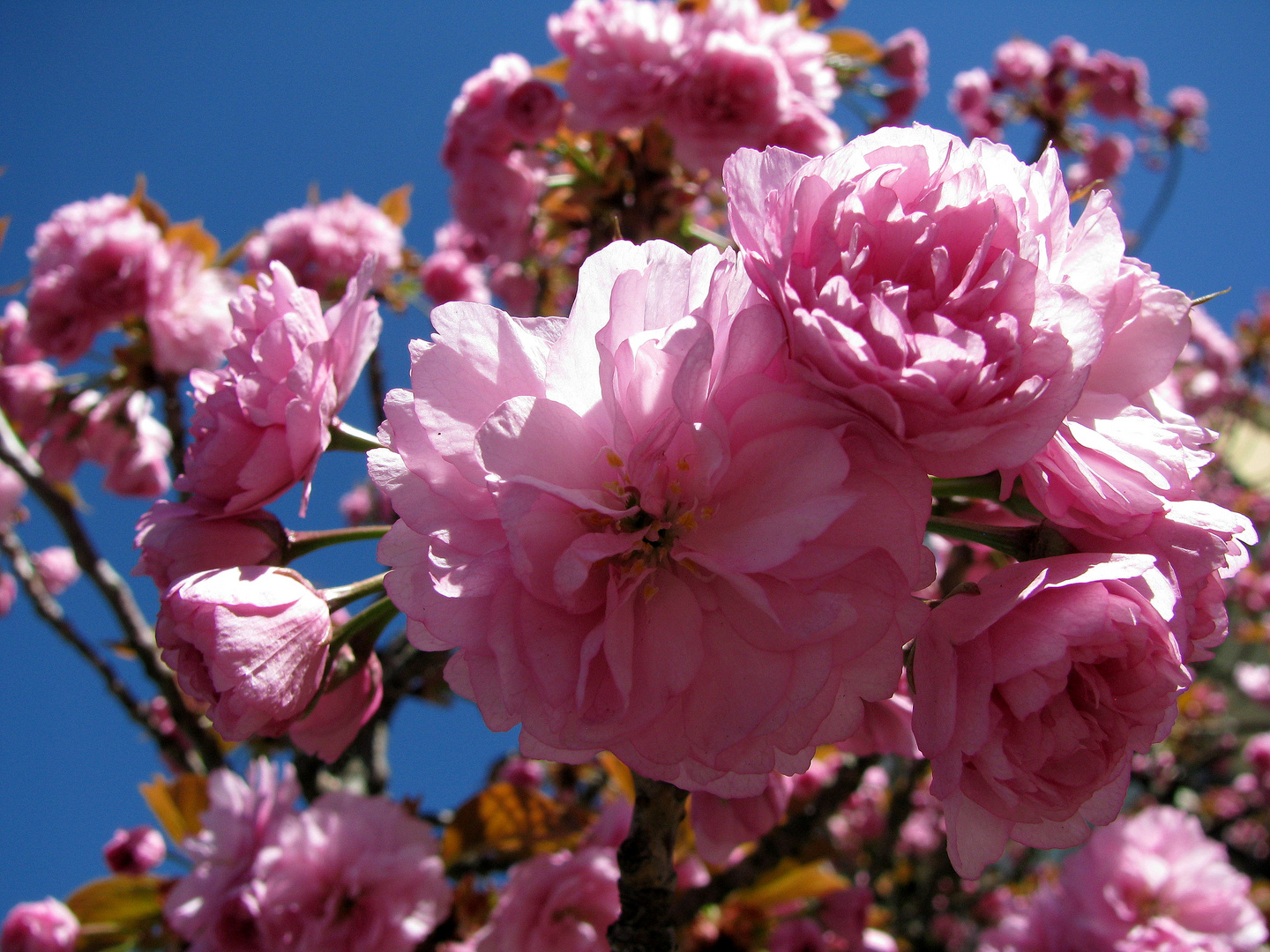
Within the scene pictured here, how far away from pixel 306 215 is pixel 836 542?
2.21 metres

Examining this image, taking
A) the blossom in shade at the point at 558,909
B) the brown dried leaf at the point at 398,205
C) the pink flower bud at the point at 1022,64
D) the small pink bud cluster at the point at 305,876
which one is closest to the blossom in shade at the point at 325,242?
the brown dried leaf at the point at 398,205

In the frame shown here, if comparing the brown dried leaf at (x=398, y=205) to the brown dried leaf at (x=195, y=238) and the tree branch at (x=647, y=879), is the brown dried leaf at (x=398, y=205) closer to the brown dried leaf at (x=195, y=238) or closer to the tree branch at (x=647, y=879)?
the brown dried leaf at (x=195, y=238)

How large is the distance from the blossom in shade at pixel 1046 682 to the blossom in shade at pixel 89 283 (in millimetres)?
1957

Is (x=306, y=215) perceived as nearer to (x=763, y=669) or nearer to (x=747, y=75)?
(x=747, y=75)

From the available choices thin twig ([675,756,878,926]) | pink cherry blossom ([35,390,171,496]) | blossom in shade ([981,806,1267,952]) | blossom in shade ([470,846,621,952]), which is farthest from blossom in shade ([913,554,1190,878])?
pink cherry blossom ([35,390,171,496])

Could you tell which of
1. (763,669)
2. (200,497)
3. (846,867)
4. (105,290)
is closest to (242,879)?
(200,497)

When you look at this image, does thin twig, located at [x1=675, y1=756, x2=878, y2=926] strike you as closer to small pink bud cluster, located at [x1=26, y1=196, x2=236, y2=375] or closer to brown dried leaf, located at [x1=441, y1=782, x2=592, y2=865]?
brown dried leaf, located at [x1=441, y1=782, x2=592, y2=865]

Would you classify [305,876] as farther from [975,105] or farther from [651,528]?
[975,105]

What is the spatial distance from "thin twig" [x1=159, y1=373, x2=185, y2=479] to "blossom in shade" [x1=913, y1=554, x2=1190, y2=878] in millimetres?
1832

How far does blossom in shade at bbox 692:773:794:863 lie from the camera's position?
983 millimetres

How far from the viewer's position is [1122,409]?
62cm

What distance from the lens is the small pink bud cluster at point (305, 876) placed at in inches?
46.3

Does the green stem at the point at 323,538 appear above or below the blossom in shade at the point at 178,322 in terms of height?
below

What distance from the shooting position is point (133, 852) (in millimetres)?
1888
